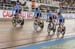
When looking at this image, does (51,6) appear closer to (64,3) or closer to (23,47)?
(64,3)

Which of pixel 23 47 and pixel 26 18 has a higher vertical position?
pixel 23 47

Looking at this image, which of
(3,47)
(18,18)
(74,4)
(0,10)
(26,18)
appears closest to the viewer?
(3,47)

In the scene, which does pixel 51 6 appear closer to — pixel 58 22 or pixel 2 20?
pixel 2 20

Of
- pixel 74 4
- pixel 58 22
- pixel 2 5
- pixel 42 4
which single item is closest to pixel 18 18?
pixel 58 22

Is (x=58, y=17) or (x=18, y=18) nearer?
(x=58, y=17)

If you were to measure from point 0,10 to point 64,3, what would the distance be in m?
18.1

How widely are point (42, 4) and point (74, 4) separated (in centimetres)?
1221

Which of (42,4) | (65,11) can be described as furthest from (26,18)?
(65,11)

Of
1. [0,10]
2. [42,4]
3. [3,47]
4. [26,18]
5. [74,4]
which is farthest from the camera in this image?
[74,4]

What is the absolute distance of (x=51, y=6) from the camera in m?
36.9

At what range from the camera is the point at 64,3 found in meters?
41.4

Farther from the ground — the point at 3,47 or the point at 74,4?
the point at 3,47

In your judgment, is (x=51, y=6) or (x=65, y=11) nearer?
(x=51, y=6)

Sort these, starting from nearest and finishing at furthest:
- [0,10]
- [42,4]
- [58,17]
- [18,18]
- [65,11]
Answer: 1. [58,17]
2. [18,18]
3. [0,10]
4. [42,4]
5. [65,11]
